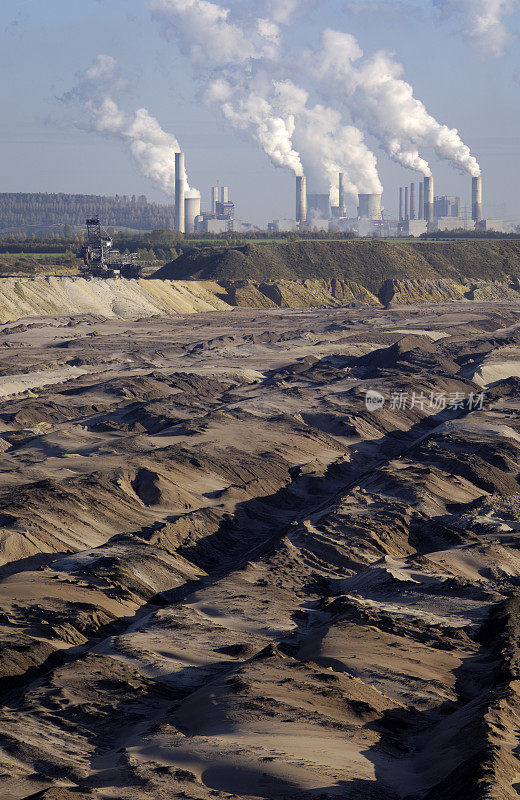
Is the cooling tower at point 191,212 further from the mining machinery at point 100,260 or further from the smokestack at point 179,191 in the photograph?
the mining machinery at point 100,260

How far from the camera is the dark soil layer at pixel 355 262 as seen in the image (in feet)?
418

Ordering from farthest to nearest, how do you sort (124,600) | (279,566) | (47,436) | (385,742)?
(47,436), (279,566), (124,600), (385,742)

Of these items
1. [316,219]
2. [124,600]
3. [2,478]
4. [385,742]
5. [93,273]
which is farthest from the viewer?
[316,219]

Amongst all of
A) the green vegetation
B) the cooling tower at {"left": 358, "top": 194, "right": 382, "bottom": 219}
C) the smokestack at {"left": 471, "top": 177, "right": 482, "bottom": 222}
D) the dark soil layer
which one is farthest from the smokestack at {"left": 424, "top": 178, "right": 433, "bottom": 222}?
the green vegetation

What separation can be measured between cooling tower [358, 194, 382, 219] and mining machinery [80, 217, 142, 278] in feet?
275

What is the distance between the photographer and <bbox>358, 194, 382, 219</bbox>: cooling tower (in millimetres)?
189500

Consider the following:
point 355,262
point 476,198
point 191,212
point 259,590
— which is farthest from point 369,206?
point 259,590

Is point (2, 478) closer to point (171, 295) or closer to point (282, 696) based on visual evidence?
point (282, 696)

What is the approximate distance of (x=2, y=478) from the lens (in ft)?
129

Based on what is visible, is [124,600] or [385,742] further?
[124,600]

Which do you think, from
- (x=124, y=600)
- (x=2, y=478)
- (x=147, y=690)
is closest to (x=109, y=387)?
(x=2, y=478)

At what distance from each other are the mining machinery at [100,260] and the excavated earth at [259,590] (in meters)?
48.9

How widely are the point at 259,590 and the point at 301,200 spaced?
165 meters

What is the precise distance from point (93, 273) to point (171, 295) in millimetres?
8677
